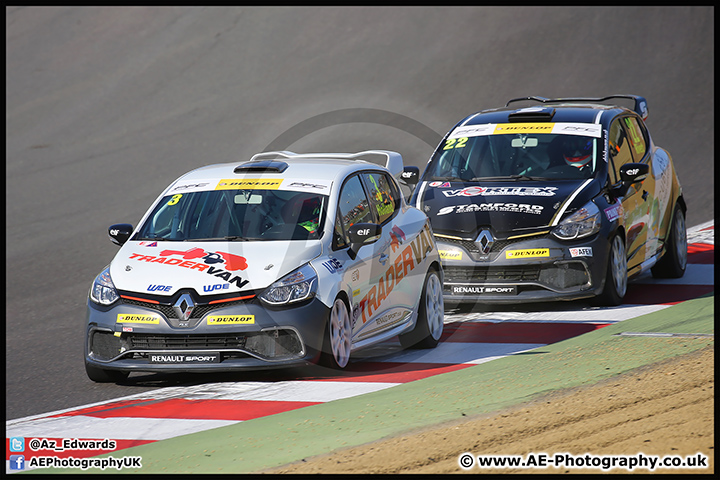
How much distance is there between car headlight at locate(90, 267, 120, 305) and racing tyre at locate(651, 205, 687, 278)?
279 inches

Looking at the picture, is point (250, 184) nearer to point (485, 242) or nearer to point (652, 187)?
point (485, 242)

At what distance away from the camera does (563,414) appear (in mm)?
6176

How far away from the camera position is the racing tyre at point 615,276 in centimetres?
1059

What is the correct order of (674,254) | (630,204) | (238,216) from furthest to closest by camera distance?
1. (674,254)
2. (630,204)
3. (238,216)

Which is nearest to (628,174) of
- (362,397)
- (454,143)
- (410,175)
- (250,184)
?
(454,143)

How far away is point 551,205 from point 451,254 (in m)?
1.13

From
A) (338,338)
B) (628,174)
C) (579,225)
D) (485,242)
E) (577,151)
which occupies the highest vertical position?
(577,151)

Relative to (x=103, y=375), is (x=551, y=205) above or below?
above

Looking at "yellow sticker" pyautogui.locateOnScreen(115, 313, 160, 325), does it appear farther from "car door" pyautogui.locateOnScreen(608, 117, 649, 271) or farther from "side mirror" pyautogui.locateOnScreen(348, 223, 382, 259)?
"car door" pyautogui.locateOnScreen(608, 117, 649, 271)

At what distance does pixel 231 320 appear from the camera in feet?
24.8

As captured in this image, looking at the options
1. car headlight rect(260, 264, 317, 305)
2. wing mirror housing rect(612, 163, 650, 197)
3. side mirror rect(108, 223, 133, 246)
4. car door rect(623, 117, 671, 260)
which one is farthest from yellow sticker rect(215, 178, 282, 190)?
car door rect(623, 117, 671, 260)

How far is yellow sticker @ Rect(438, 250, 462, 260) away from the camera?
10531mm

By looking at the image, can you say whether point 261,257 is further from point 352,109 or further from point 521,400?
point 352,109
